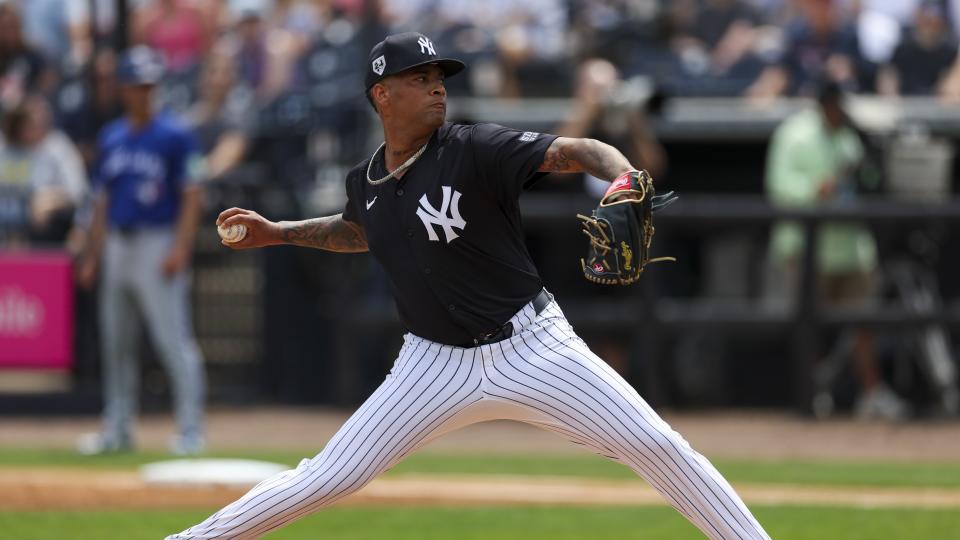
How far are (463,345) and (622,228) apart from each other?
0.80m

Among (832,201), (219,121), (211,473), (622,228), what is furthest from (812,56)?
(622,228)

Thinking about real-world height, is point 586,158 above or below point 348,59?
above

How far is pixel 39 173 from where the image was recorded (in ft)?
40.0

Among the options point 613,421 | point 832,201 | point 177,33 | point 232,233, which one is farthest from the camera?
point 177,33

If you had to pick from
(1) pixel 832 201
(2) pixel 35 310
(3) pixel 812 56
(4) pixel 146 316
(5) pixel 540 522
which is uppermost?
(3) pixel 812 56

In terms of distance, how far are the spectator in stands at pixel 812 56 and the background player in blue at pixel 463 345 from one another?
811cm

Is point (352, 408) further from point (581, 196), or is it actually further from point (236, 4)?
point (236, 4)

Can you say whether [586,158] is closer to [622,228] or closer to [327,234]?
[622,228]

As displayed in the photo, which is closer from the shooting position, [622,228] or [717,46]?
[622,228]

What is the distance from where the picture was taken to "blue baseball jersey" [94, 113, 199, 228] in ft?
30.6

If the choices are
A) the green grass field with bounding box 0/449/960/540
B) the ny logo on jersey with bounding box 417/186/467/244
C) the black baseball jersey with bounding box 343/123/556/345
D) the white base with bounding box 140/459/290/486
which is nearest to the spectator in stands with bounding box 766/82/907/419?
the green grass field with bounding box 0/449/960/540

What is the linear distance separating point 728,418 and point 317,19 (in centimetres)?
601

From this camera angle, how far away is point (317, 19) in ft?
48.8

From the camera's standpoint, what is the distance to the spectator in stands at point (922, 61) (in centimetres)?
1304
